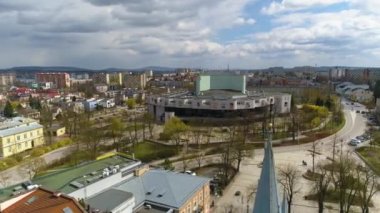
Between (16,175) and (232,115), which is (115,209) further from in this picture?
(232,115)

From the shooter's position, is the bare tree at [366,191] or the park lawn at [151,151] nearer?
the bare tree at [366,191]

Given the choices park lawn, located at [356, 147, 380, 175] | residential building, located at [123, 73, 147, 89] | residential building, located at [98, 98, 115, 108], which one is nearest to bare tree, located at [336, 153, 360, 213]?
park lawn, located at [356, 147, 380, 175]

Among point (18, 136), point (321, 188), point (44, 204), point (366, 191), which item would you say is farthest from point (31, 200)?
point (18, 136)

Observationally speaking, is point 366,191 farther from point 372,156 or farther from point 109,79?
point 109,79

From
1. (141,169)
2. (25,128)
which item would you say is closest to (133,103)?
(25,128)

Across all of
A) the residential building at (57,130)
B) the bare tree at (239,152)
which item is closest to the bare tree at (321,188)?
the bare tree at (239,152)

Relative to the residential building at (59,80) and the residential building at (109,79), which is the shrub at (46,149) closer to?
the residential building at (59,80)
